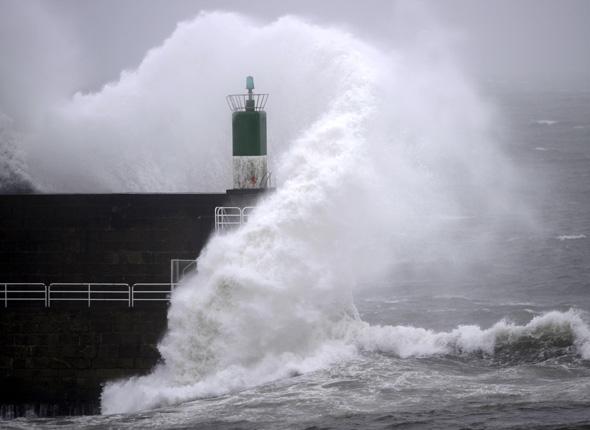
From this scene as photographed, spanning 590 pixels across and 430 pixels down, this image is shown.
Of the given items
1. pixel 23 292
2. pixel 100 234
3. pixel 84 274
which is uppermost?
pixel 100 234

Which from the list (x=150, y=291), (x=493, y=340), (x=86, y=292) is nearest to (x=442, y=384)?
(x=493, y=340)

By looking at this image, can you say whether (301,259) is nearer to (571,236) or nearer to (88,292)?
(88,292)

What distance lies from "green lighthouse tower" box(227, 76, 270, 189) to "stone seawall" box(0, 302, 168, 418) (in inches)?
112

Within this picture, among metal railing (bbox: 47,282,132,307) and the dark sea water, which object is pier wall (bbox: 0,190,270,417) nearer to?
metal railing (bbox: 47,282,132,307)

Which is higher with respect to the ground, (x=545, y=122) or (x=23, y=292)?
(x=545, y=122)

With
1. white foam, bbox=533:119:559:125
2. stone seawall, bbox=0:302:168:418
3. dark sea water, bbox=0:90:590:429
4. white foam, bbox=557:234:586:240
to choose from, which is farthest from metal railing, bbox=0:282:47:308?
white foam, bbox=533:119:559:125

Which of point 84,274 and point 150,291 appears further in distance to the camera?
point 84,274

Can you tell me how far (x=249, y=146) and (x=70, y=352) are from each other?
483cm

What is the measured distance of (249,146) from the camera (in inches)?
753

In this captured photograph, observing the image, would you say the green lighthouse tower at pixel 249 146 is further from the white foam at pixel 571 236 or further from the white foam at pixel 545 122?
the white foam at pixel 545 122

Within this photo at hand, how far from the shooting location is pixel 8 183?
22078 millimetres

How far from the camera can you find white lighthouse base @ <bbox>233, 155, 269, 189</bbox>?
754 inches

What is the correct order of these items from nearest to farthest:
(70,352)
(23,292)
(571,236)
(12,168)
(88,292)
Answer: (70,352) → (88,292) → (23,292) → (12,168) → (571,236)

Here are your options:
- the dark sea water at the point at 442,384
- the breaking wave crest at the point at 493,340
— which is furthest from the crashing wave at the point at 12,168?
the breaking wave crest at the point at 493,340
